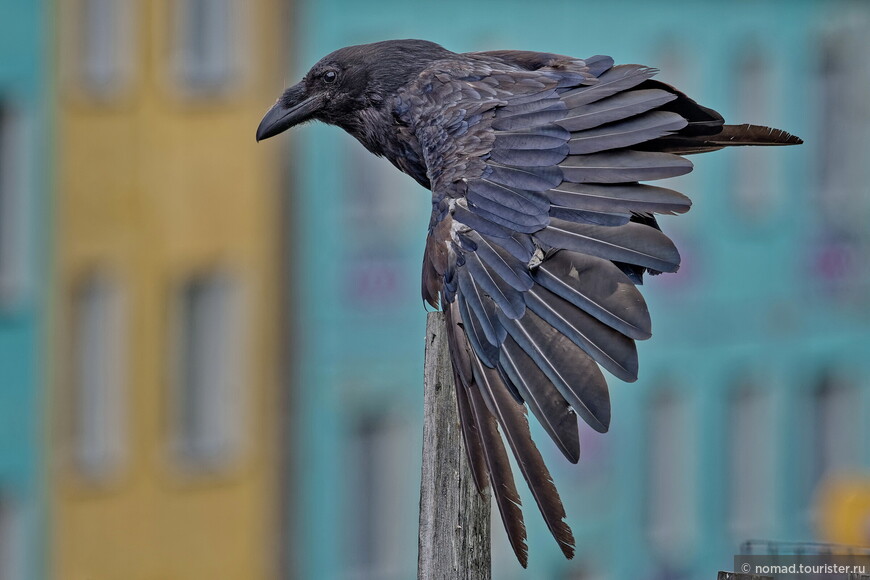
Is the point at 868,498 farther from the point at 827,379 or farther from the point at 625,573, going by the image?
the point at 827,379

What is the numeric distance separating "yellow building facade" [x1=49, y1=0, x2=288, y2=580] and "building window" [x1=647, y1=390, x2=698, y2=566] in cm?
523

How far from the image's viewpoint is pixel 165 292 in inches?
622

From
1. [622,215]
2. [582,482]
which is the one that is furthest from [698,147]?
[582,482]

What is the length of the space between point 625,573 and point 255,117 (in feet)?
22.8

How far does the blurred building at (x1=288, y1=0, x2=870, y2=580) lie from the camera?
16406mm

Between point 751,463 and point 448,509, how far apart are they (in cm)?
1744

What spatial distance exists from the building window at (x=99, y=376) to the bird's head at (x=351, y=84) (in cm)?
968

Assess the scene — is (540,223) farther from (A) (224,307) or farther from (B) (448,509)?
(A) (224,307)

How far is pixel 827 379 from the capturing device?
70.7ft

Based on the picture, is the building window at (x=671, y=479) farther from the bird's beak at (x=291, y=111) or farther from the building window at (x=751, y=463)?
the bird's beak at (x=291, y=111)

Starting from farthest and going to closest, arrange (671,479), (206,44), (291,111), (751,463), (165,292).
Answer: (751,463)
(671,479)
(206,44)
(165,292)
(291,111)

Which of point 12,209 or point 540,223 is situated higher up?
point 12,209

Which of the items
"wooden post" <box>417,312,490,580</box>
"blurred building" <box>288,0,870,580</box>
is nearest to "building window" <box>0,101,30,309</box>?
"blurred building" <box>288,0,870,580</box>

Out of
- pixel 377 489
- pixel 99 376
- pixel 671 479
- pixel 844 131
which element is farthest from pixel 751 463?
pixel 99 376
